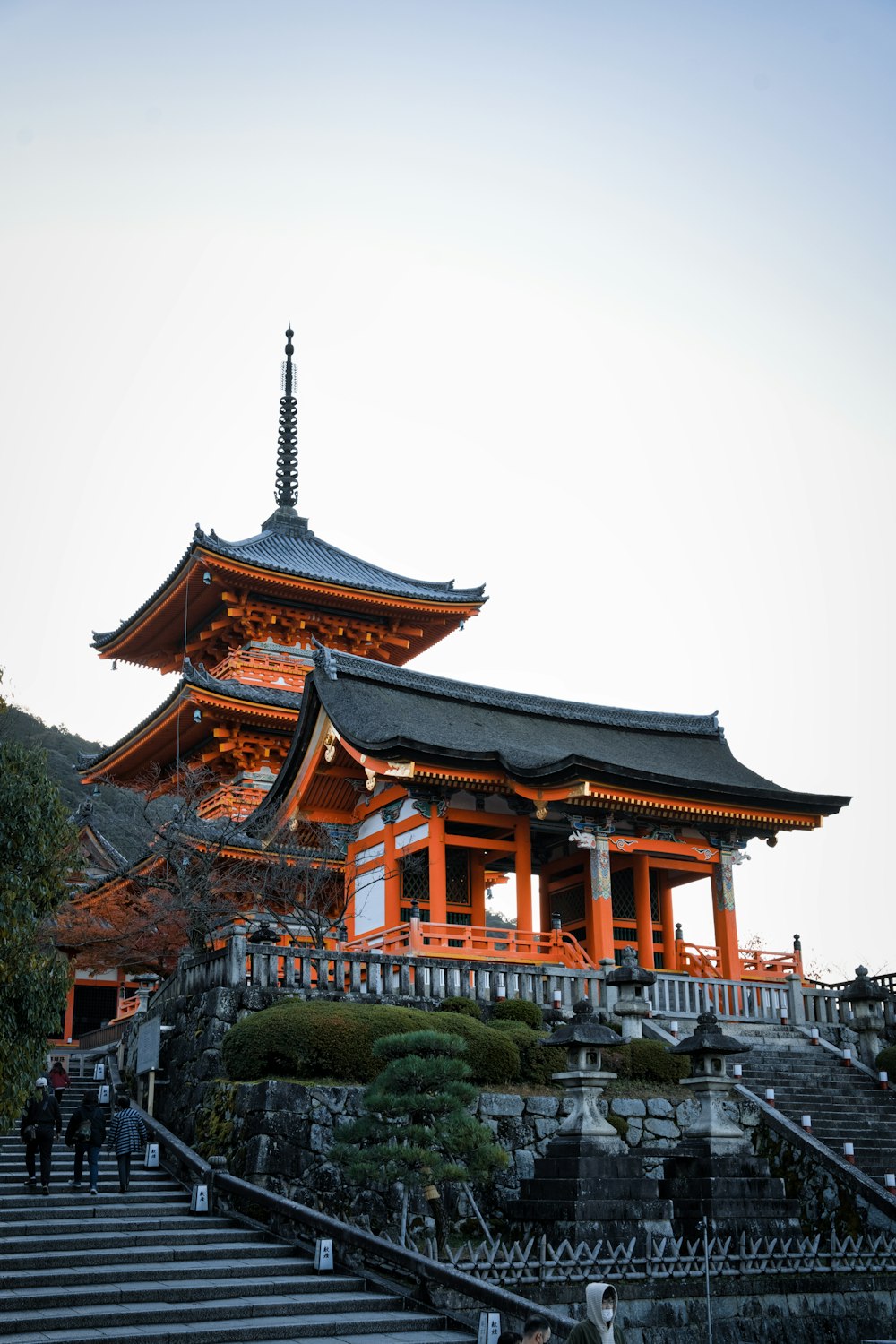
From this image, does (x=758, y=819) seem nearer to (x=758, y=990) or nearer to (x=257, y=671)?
(x=758, y=990)

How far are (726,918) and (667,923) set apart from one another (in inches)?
58.0

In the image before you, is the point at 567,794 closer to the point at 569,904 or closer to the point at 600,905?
the point at 600,905

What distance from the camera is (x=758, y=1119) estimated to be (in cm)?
1833

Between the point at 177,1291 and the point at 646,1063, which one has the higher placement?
the point at 646,1063

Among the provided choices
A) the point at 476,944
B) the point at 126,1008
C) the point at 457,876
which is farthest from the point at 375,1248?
the point at 126,1008

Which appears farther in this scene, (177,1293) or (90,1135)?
(90,1135)

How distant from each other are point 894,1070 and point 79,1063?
18.4 metres

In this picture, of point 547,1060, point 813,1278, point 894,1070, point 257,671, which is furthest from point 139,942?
point 813,1278

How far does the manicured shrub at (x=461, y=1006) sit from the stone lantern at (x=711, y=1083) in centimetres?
296

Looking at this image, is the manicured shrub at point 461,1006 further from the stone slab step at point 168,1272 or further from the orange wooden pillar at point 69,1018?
the orange wooden pillar at point 69,1018

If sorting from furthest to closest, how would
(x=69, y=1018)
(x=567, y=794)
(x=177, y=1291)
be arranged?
(x=69, y=1018) < (x=567, y=794) < (x=177, y=1291)

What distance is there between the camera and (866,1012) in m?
21.7

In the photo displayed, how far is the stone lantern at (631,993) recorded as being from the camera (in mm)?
19438

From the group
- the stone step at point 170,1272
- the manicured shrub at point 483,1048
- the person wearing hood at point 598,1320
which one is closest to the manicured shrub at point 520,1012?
the manicured shrub at point 483,1048
